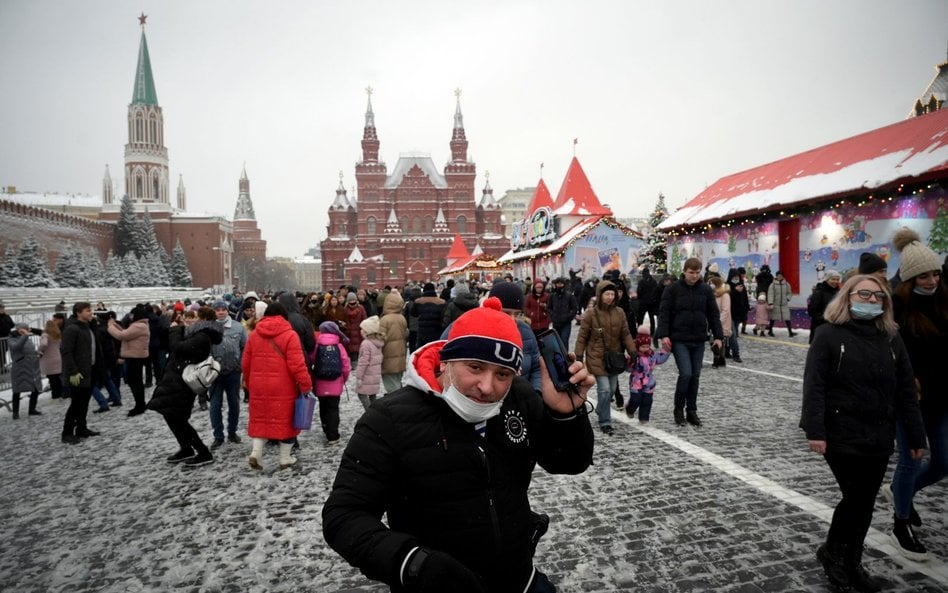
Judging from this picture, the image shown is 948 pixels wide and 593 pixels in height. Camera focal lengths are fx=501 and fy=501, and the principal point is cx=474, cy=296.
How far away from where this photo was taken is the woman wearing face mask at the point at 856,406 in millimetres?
2881

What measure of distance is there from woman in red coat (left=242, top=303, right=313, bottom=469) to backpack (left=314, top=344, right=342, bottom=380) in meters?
0.80

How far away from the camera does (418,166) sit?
2667 inches

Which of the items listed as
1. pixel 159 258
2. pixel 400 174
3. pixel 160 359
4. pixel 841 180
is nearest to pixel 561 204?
pixel 841 180

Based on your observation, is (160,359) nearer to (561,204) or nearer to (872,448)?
(872,448)

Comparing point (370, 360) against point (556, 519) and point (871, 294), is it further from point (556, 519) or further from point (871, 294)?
point (871, 294)

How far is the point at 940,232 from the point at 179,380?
15.2m

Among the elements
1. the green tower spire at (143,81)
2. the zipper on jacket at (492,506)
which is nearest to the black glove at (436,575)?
the zipper on jacket at (492,506)

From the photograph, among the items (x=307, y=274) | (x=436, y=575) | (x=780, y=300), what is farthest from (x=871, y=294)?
(x=307, y=274)

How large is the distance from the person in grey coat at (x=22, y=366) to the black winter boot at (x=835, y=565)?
11.0 m

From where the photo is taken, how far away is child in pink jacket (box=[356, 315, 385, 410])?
6.80 meters

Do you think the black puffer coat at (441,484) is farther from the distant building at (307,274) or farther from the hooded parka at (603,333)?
the distant building at (307,274)

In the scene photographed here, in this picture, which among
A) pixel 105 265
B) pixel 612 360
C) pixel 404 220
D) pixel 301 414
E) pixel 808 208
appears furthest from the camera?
pixel 404 220

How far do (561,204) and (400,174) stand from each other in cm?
4564

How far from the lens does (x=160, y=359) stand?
10656 millimetres
